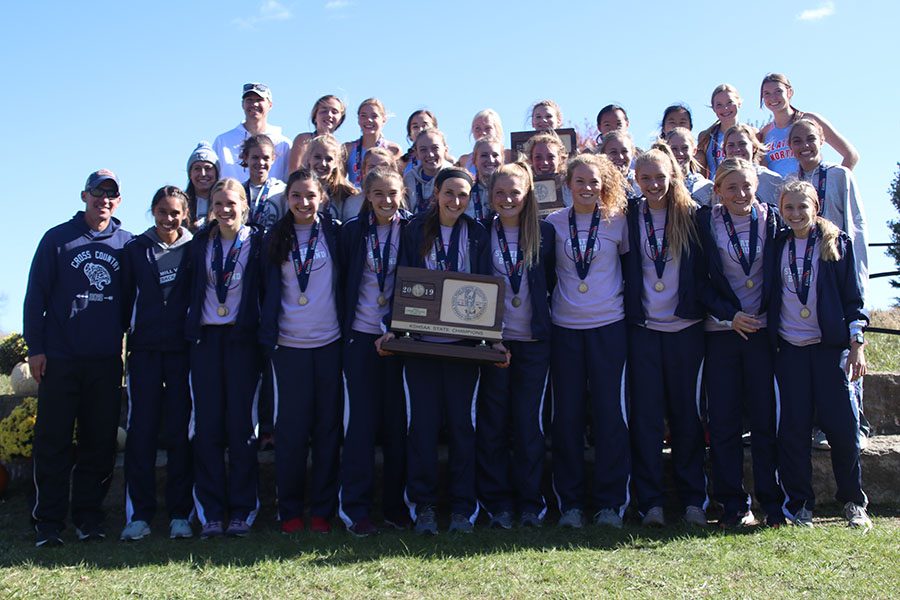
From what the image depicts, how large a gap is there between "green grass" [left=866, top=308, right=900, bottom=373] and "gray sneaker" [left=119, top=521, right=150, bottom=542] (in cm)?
621

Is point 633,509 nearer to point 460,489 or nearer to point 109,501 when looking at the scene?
point 460,489

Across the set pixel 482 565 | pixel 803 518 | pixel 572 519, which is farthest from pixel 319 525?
pixel 803 518

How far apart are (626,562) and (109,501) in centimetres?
395

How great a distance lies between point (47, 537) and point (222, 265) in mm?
2080

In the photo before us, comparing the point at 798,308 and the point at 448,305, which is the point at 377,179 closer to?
the point at 448,305

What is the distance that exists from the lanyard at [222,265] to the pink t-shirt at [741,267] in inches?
125

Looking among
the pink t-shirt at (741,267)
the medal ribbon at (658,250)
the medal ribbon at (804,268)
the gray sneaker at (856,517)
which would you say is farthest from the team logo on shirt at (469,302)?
the gray sneaker at (856,517)

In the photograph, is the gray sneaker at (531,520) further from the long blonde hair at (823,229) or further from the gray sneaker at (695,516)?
the long blonde hair at (823,229)

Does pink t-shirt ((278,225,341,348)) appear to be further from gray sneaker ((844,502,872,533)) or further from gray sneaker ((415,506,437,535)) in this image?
gray sneaker ((844,502,872,533))

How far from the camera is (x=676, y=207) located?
5.87m

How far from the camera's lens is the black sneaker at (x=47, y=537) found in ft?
18.7

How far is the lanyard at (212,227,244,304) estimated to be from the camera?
585 cm

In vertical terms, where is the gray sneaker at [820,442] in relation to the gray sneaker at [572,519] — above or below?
above

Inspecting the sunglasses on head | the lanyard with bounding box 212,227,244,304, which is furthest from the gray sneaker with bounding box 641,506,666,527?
the sunglasses on head
